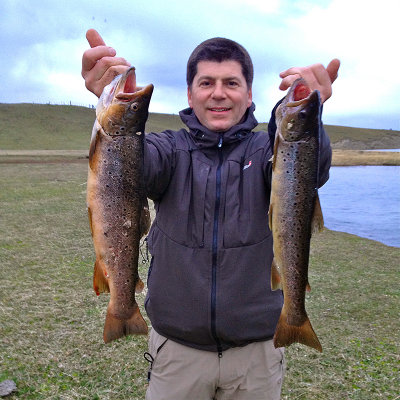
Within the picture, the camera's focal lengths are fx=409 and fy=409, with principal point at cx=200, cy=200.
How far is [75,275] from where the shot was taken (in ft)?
24.9

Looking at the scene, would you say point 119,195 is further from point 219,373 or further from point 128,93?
point 219,373

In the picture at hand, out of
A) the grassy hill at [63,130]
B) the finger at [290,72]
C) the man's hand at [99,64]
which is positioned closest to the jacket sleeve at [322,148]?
the finger at [290,72]

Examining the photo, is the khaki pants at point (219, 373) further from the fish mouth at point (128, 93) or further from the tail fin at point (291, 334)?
the fish mouth at point (128, 93)

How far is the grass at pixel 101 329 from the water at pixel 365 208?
3.84 metres

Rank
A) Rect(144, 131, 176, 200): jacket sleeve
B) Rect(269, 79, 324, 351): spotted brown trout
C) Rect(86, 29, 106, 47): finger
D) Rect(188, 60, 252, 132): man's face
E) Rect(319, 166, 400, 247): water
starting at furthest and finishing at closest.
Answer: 1. Rect(319, 166, 400, 247): water
2. Rect(188, 60, 252, 132): man's face
3. Rect(144, 131, 176, 200): jacket sleeve
4. Rect(86, 29, 106, 47): finger
5. Rect(269, 79, 324, 351): spotted brown trout

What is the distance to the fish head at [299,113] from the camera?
2.31 m

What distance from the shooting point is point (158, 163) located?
2680 mm

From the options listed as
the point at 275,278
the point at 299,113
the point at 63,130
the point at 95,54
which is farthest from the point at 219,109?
the point at 63,130

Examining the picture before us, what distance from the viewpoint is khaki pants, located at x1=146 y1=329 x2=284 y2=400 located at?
8.99 ft

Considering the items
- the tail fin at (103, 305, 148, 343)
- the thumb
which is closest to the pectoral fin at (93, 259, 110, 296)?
the tail fin at (103, 305, 148, 343)

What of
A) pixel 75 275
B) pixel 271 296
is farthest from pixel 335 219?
pixel 271 296

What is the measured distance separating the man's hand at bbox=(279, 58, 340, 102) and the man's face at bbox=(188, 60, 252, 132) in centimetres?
37

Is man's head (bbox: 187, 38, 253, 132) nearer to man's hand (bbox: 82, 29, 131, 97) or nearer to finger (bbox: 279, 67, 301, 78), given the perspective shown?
finger (bbox: 279, 67, 301, 78)

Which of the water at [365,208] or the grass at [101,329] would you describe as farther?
the water at [365,208]
